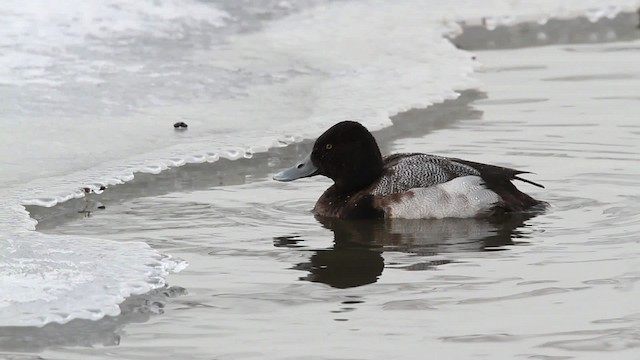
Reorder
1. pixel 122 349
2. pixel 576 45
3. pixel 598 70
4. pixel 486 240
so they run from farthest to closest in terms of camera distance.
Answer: pixel 576 45, pixel 598 70, pixel 486 240, pixel 122 349

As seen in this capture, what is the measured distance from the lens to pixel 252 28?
1433 centimetres

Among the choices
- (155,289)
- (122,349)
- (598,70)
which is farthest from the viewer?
(598,70)

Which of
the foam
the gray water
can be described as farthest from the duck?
the foam

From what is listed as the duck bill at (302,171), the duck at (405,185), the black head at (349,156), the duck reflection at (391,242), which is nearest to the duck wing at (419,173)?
the duck at (405,185)

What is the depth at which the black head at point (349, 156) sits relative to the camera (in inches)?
311

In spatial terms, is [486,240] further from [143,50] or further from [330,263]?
[143,50]

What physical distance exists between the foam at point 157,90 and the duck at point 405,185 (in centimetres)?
139

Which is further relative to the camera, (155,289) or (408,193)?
(408,193)

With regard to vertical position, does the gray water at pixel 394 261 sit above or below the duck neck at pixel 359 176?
below

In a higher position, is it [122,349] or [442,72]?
[442,72]

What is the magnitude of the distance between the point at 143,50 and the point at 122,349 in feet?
25.8

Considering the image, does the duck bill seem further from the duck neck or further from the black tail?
the black tail

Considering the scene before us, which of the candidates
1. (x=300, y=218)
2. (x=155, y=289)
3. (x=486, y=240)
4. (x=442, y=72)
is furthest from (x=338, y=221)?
(x=442, y=72)

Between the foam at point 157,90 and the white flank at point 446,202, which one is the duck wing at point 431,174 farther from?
the foam at point 157,90
